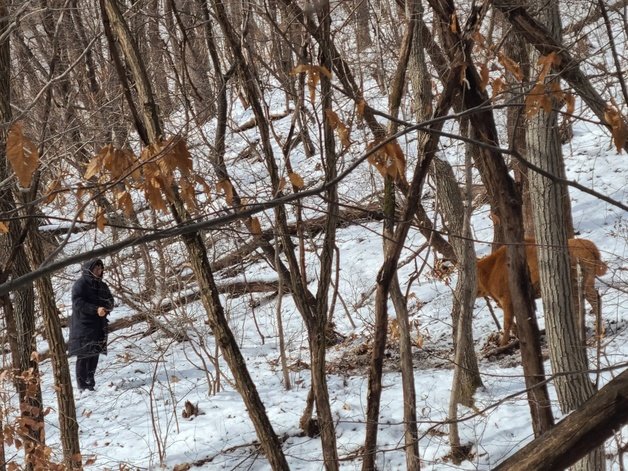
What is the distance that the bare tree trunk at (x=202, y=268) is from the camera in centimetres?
432

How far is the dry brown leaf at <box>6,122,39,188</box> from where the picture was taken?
79.4 inches

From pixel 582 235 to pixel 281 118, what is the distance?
25.8ft

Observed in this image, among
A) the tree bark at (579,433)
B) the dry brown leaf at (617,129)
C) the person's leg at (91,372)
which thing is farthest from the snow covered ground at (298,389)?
the dry brown leaf at (617,129)

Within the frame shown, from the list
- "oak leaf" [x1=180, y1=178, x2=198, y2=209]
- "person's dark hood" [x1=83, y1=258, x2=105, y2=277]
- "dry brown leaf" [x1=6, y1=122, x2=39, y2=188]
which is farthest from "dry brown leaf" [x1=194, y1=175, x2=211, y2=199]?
"person's dark hood" [x1=83, y1=258, x2=105, y2=277]

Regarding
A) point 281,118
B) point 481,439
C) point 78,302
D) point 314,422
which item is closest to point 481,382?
point 481,439

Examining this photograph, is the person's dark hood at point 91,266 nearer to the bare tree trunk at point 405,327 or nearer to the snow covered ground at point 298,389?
the snow covered ground at point 298,389

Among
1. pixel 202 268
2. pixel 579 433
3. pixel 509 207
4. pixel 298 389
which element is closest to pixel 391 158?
pixel 579 433

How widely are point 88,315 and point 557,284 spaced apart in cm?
685

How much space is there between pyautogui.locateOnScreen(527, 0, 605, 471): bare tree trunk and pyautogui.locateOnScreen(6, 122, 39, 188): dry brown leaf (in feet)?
11.0

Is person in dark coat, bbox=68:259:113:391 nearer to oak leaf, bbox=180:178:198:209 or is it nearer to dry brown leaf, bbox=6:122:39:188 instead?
oak leaf, bbox=180:178:198:209

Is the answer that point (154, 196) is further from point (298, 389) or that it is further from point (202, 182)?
point (298, 389)

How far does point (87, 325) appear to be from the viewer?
382 inches

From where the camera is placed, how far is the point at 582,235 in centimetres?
1080

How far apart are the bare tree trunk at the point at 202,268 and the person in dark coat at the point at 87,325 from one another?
494 centimetres
